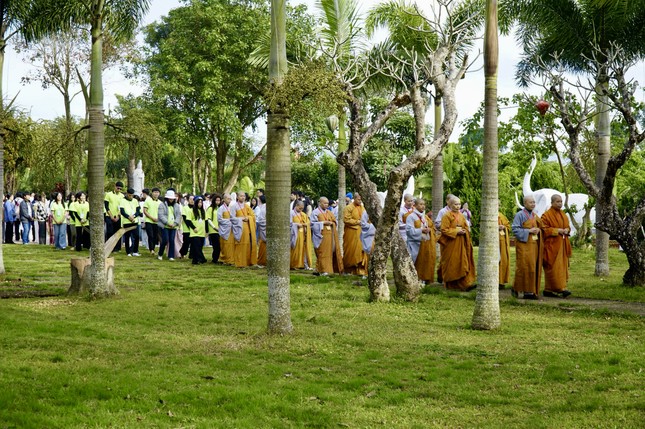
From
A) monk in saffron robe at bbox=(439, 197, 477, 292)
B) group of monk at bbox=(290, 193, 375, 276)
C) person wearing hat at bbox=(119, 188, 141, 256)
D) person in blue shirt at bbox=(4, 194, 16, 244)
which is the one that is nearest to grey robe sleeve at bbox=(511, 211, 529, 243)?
monk in saffron robe at bbox=(439, 197, 477, 292)

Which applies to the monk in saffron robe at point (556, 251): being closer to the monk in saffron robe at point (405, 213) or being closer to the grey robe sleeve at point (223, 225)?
the monk in saffron robe at point (405, 213)

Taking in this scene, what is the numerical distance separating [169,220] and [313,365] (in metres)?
15.3

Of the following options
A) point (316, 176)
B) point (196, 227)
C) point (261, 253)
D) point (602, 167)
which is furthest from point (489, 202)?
point (316, 176)

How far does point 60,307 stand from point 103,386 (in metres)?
5.76

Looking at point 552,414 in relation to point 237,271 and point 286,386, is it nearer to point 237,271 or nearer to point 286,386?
point 286,386

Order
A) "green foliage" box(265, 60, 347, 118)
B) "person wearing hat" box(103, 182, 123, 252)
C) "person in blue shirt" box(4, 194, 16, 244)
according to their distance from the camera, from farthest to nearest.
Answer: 1. "person in blue shirt" box(4, 194, 16, 244)
2. "person wearing hat" box(103, 182, 123, 252)
3. "green foliage" box(265, 60, 347, 118)

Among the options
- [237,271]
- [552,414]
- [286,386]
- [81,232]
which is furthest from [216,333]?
[81,232]

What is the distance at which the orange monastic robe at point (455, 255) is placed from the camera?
17188 millimetres

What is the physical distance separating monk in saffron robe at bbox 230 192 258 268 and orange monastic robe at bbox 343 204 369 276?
4183mm

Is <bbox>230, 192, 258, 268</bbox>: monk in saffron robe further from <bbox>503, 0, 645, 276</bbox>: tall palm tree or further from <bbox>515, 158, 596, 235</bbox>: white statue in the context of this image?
<bbox>515, 158, 596, 235</bbox>: white statue

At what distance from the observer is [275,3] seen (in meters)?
10.8

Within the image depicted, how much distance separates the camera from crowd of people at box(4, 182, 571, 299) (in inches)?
644

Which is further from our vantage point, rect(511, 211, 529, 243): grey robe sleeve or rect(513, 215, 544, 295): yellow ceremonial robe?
rect(511, 211, 529, 243): grey robe sleeve

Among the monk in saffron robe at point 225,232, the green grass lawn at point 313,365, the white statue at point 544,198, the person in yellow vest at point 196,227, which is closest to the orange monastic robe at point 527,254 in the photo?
the green grass lawn at point 313,365
